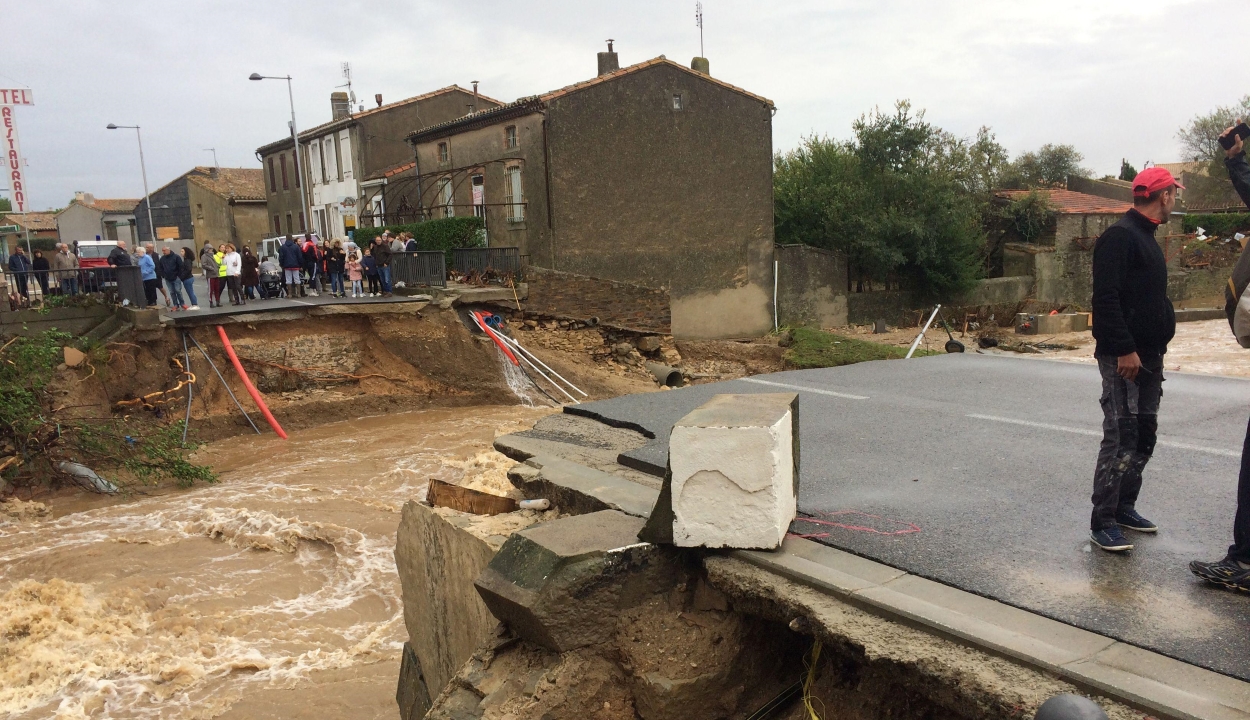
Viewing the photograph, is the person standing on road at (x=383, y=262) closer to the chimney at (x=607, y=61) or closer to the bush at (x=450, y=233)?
the bush at (x=450, y=233)

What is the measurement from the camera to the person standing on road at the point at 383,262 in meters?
22.1

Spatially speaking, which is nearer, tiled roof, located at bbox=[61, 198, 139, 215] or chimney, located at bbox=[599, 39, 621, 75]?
chimney, located at bbox=[599, 39, 621, 75]

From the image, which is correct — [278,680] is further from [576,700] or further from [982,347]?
[982,347]

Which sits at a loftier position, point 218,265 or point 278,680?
point 218,265

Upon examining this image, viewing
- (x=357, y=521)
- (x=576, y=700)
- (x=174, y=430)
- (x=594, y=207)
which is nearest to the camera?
(x=576, y=700)

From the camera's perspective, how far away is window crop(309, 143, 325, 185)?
1499 inches

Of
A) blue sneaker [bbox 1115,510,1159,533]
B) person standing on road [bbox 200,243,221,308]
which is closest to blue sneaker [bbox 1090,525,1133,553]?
blue sneaker [bbox 1115,510,1159,533]

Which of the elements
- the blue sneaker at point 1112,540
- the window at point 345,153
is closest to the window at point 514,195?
the window at point 345,153

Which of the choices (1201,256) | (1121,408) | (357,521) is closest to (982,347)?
(1201,256)

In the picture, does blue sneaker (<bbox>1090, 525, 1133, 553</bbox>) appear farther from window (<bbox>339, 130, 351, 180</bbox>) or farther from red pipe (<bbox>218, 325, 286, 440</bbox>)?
window (<bbox>339, 130, 351, 180</bbox>)

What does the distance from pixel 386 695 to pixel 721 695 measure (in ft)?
16.6

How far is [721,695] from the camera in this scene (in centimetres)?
403

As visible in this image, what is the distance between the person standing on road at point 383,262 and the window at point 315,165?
58.9 feet

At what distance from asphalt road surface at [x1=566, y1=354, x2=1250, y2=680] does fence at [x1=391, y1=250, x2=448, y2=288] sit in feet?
46.8
